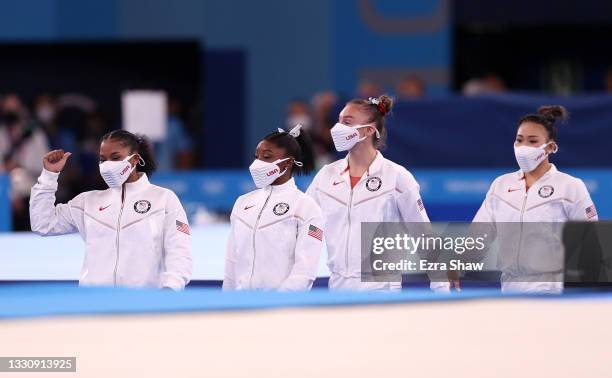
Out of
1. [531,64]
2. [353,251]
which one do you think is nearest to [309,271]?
[353,251]

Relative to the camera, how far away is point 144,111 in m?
15.0

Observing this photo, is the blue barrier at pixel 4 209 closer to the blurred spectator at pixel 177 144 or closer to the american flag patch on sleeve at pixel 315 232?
the blurred spectator at pixel 177 144

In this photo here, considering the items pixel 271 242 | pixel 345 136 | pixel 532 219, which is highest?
pixel 345 136

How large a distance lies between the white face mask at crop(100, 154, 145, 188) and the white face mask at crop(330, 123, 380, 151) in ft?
3.65

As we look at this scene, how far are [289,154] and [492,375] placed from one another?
270 centimetres

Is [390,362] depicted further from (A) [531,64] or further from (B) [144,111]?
(A) [531,64]

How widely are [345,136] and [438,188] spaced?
574cm

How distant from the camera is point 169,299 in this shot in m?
5.07

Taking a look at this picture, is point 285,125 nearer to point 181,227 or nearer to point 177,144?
point 177,144

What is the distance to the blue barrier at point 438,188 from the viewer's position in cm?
1205

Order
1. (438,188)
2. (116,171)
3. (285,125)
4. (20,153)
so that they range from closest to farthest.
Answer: (116,171)
(438,188)
(20,153)
(285,125)

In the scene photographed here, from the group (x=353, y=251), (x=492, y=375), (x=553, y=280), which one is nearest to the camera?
(x=492, y=375)

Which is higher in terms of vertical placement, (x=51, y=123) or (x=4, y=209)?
(x=51, y=123)

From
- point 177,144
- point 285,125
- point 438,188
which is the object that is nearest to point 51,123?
point 177,144
